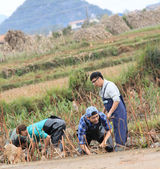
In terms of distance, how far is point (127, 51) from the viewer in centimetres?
1461

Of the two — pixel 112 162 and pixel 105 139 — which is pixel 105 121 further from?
pixel 112 162

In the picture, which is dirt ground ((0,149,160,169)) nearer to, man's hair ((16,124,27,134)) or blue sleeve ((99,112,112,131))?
blue sleeve ((99,112,112,131))

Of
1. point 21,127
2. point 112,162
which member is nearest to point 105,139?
point 112,162

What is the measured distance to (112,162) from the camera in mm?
3645

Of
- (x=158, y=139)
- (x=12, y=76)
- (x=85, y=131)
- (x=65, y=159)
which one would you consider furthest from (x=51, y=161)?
(x=12, y=76)

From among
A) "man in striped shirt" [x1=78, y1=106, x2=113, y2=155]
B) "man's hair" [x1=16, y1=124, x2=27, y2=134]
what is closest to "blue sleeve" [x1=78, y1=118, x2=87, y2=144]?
"man in striped shirt" [x1=78, y1=106, x2=113, y2=155]

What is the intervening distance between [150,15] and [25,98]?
18.1 metres

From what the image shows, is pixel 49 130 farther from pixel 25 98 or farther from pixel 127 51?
pixel 127 51

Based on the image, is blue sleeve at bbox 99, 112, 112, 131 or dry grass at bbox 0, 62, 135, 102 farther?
dry grass at bbox 0, 62, 135, 102

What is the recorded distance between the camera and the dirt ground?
3.37m

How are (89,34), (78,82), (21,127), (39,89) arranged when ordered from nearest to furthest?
(21,127)
(78,82)
(39,89)
(89,34)

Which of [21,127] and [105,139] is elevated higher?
[21,127]

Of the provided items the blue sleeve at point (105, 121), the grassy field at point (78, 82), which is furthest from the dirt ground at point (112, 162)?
the grassy field at point (78, 82)

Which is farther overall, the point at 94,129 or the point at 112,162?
the point at 94,129
